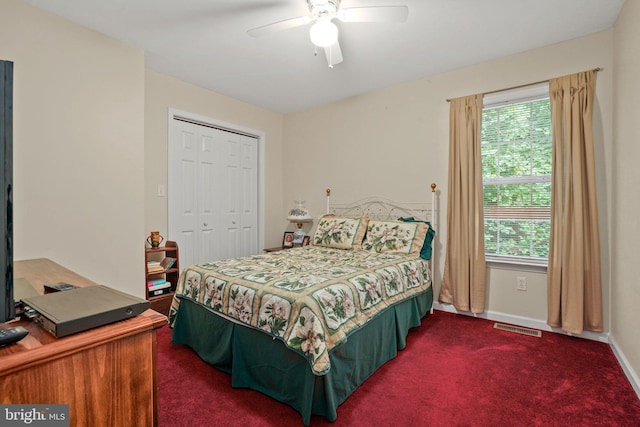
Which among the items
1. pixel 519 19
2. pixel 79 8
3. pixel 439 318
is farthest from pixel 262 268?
pixel 519 19

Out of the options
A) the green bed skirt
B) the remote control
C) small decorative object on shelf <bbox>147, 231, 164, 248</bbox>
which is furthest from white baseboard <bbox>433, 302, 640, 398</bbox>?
small decorative object on shelf <bbox>147, 231, 164, 248</bbox>

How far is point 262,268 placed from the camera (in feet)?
7.59

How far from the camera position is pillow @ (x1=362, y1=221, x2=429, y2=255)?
296cm

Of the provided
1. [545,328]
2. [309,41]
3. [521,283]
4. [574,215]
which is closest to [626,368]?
[545,328]

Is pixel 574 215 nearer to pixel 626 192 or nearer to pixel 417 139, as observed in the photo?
pixel 626 192

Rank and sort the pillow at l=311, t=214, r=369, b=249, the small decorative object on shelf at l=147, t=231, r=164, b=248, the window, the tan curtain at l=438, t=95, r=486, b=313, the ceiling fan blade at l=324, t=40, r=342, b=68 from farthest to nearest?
the pillow at l=311, t=214, r=369, b=249 < the small decorative object on shelf at l=147, t=231, r=164, b=248 < the tan curtain at l=438, t=95, r=486, b=313 < the window < the ceiling fan blade at l=324, t=40, r=342, b=68

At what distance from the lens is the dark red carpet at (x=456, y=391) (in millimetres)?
1585

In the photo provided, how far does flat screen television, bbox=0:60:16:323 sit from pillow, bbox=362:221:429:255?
2.73 metres

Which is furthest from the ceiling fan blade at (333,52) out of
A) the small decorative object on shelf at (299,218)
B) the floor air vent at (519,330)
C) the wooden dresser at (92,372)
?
the floor air vent at (519,330)

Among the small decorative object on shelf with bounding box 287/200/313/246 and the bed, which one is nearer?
the bed

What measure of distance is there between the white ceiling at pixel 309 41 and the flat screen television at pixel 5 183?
192 cm

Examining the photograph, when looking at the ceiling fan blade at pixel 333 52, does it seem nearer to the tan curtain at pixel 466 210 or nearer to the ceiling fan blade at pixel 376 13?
the ceiling fan blade at pixel 376 13

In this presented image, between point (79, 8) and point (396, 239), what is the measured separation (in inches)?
126

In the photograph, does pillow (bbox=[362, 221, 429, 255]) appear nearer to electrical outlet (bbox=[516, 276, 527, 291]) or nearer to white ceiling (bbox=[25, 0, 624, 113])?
electrical outlet (bbox=[516, 276, 527, 291])
